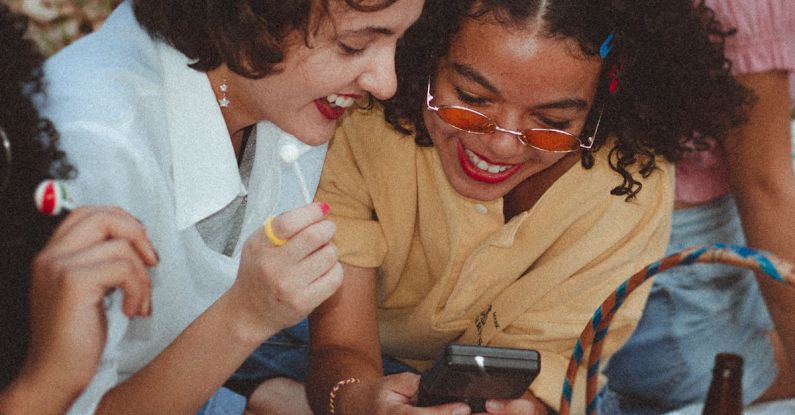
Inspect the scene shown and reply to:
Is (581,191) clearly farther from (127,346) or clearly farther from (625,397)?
(127,346)

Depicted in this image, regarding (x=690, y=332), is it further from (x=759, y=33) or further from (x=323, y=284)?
(x=323, y=284)

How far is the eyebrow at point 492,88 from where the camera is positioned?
902 mm

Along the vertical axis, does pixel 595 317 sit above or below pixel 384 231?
above

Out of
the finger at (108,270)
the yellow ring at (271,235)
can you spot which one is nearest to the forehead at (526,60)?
the yellow ring at (271,235)

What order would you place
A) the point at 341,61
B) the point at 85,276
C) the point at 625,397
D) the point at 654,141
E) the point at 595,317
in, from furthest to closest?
the point at 625,397 → the point at 654,141 → the point at 341,61 → the point at 595,317 → the point at 85,276

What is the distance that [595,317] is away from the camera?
28.5 inches

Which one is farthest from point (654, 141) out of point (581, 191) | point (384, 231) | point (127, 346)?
point (127, 346)

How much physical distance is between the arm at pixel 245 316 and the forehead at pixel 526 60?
0.90 feet

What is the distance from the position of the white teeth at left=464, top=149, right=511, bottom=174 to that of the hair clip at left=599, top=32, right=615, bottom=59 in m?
0.17

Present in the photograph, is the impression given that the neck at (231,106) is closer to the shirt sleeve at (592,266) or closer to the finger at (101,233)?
the finger at (101,233)

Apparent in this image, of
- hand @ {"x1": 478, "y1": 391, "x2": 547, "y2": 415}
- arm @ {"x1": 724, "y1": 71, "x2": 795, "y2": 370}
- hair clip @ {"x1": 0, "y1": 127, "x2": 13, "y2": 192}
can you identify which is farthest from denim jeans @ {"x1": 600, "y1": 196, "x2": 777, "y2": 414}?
hair clip @ {"x1": 0, "y1": 127, "x2": 13, "y2": 192}

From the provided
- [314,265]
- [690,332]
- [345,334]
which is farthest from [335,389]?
[690,332]

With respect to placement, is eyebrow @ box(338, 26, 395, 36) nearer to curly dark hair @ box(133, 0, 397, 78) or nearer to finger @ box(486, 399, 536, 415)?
curly dark hair @ box(133, 0, 397, 78)

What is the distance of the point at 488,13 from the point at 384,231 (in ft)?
1.02
